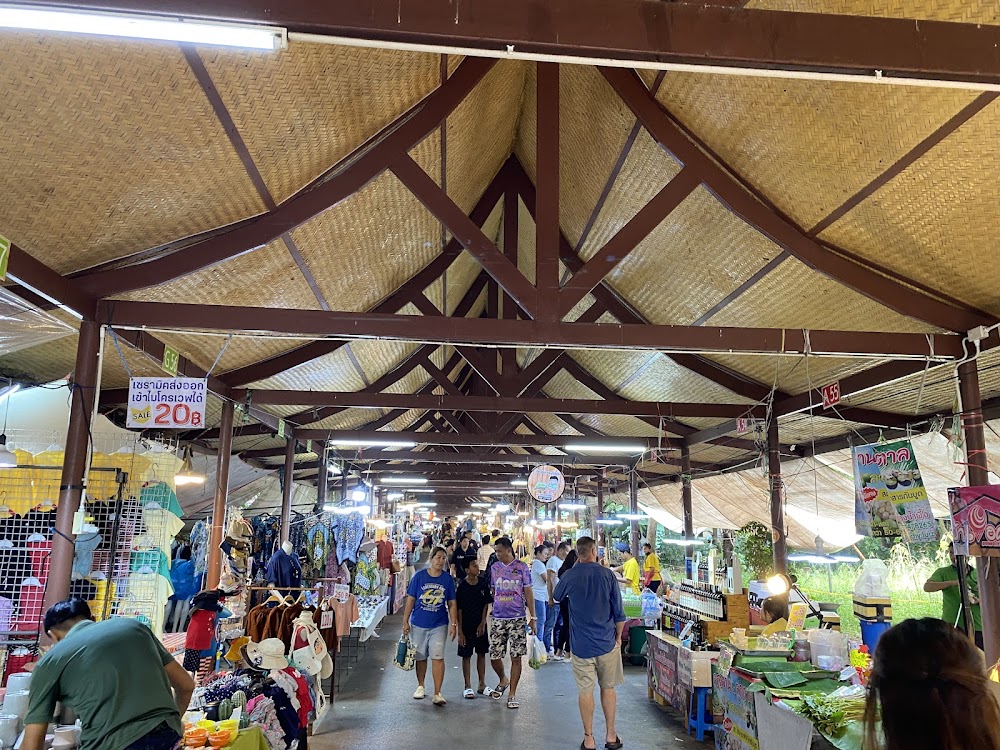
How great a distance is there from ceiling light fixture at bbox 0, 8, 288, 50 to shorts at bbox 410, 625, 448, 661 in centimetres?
637

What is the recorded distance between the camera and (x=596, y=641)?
5.96 metres

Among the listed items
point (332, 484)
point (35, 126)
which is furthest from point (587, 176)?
point (332, 484)

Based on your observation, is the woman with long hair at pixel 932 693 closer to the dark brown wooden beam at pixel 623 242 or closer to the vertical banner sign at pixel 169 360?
the dark brown wooden beam at pixel 623 242

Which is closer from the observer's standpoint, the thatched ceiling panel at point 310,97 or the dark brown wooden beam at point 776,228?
the thatched ceiling panel at point 310,97

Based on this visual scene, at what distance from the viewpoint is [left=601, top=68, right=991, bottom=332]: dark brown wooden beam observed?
5.43 meters

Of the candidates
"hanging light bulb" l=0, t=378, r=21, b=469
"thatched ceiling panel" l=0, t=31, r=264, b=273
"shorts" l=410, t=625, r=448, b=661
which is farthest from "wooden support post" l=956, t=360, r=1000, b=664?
"hanging light bulb" l=0, t=378, r=21, b=469

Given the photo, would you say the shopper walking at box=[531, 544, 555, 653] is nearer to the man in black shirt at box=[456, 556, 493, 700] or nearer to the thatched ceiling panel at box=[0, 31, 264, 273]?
the man in black shirt at box=[456, 556, 493, 700]

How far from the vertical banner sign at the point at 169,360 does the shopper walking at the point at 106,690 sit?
341cm

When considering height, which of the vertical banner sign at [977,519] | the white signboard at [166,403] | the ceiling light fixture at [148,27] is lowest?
the vertical banner sign at [977,519]

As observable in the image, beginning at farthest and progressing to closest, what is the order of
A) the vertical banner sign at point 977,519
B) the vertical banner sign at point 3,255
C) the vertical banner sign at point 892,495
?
the vertical banner sign at point 892,495 < the vertical banner sign at point 977,519 < the vertical banner sign at point 3,255

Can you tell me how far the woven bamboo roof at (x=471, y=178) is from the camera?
12.9 ft

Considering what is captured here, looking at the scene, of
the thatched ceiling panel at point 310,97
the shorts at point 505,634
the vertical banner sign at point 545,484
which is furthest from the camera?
the vertical banner sign at point 545,484

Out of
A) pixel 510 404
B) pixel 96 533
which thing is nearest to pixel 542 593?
pixel 510 404

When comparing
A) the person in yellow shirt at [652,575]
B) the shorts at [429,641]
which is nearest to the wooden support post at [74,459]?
the shorts at [429,641]
